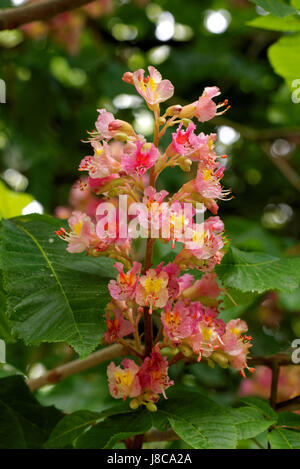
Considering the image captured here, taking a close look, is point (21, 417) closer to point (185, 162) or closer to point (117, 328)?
point (117, 328)

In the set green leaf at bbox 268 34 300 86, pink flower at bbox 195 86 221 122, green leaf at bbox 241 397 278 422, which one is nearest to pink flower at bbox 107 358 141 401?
green leaf at bbox 241 397 278 422

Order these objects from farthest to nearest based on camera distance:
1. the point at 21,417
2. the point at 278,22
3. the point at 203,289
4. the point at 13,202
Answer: the point at 13,202, the point at 278,22, the point at 21,417, the point at 203,289

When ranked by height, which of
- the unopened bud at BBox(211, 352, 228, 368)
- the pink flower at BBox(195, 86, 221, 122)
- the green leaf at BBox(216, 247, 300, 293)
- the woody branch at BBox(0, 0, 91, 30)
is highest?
the woody branch at BBox(0, 0, 91, 30)

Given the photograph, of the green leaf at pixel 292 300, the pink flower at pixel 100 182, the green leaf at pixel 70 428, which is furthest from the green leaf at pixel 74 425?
the green leaf at pixel 292 300

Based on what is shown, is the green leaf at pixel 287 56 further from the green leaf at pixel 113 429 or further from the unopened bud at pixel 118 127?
the green leaf at pixel 113 429

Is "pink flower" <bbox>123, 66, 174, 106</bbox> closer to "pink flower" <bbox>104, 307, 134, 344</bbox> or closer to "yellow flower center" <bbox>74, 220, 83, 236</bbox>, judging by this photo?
"yellow flower center" <bbox>74, 220, 83, 236</bbox>

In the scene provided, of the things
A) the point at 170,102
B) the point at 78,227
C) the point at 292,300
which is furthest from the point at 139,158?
the point at 170,102

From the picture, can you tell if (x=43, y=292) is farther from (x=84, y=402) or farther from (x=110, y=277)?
(x=84, y=402)
